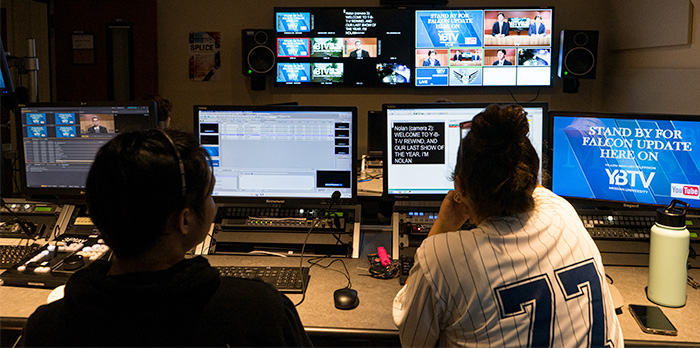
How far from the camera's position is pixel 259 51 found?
521cm

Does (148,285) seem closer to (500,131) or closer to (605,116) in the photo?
(500,131)

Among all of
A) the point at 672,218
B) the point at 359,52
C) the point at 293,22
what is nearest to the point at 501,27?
the point at 359,52

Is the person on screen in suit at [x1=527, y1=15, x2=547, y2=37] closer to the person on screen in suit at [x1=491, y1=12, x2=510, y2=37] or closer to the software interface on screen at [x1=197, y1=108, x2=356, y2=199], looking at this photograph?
the person on screen in suit at [x1=491, y1=12, x2=510, y2=37]

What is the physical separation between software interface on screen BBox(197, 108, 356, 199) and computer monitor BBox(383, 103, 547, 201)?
0.52 feet

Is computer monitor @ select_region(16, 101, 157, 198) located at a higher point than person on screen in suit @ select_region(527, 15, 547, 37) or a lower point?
lower

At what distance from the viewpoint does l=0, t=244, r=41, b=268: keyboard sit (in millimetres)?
1905

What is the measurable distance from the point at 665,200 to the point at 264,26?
436 cm

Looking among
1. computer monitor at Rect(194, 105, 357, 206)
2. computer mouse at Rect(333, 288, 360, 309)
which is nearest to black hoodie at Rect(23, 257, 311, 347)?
computer mouse at Rect(333, 288, 360, 309)

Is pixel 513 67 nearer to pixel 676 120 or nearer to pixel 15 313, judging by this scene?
pixel 676 120

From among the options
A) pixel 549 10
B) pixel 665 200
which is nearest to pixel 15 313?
pixel 665 200

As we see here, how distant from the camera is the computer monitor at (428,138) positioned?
204 centimetres

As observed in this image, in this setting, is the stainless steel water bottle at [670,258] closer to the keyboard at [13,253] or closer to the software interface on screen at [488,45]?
the keyboard at [13,253]

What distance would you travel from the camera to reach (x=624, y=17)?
4.81m

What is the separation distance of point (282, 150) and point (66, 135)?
33.6 inches
